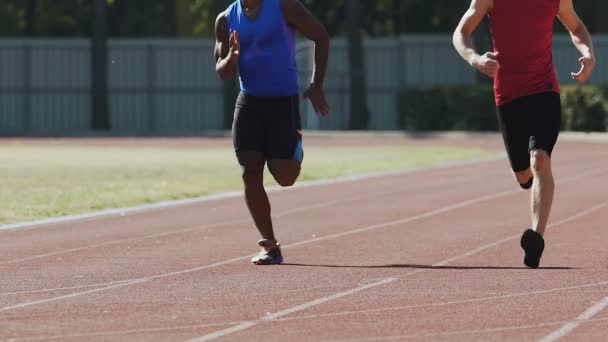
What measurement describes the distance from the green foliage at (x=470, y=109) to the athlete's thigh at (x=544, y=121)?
1099 inches

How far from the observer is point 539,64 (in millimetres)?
11141

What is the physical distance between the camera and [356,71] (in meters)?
45.4

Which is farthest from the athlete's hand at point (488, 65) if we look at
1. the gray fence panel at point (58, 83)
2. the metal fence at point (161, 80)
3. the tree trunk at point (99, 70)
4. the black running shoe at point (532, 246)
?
the gray fence panel at point (58, 83)

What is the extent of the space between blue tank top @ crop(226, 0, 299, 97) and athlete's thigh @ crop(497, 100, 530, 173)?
1.41m

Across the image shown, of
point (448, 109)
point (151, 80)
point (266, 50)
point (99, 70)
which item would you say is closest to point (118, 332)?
point (266, 50)

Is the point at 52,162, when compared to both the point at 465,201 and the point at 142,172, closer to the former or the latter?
the point at 142,172

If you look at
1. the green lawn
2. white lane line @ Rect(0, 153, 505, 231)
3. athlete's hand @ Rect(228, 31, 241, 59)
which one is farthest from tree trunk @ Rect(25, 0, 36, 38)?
athlete's hand @ Rect(228, 31, 241, 59)

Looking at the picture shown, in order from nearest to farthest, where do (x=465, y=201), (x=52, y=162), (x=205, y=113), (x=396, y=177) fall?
1. (x=465, y=201)
2. (x=396, y=177)
3. (x=52, y=162)
4. (x=205, y=113)

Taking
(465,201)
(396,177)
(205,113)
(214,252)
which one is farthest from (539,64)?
(205,113)

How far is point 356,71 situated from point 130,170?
20642mm

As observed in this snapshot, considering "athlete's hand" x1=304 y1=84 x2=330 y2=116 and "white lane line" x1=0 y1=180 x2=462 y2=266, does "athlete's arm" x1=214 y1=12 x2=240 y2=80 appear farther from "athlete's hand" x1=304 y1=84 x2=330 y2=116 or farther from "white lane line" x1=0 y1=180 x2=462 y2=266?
"white lane line" x1=0 y1=180 x2=462 y2=266

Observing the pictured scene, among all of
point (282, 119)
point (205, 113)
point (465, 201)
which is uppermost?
point (282, 119)

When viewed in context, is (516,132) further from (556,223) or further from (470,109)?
(470,109)

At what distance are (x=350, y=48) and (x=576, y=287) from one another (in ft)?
115
